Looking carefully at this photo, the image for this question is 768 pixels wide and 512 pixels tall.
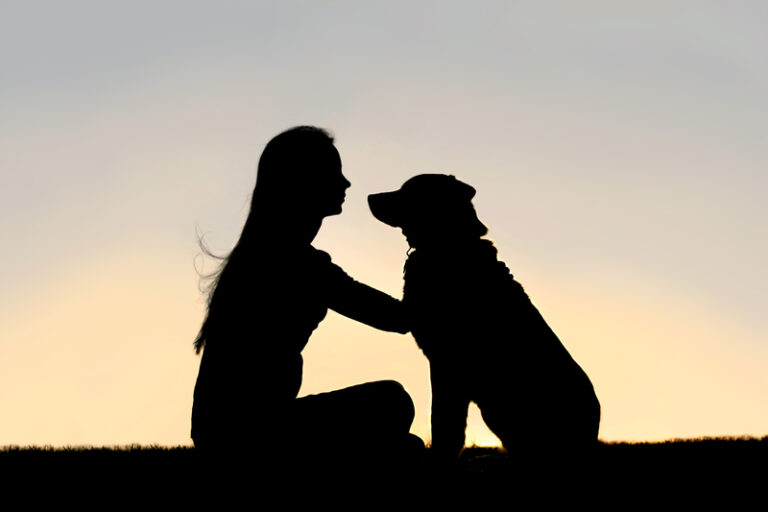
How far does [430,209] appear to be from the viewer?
552 centimetres

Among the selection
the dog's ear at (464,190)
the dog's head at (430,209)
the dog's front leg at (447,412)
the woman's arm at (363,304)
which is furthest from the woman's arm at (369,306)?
the dog's ear at (464,190)

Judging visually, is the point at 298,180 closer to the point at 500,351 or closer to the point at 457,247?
the point at 500,351

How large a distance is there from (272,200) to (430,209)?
7.23ft

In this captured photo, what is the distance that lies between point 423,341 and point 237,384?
2.01 metres

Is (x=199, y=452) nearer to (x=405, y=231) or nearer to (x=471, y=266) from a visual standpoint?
(x=471, y=266)

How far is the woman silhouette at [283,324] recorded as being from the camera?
129 inches

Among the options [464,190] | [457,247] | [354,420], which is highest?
[464,190]

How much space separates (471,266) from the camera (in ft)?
16.3

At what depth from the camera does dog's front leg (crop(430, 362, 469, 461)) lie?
4.84 meters

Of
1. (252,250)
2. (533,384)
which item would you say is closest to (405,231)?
(533,384)

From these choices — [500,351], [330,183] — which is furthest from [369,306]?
[500,351]

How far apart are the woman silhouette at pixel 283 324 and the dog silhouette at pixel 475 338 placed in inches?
36.2

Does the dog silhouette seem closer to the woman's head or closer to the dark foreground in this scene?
the dark foreground

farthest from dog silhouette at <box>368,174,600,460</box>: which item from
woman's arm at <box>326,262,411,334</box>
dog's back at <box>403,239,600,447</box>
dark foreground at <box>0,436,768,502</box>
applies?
woman's arm at <box>326,262,411,334</box>
